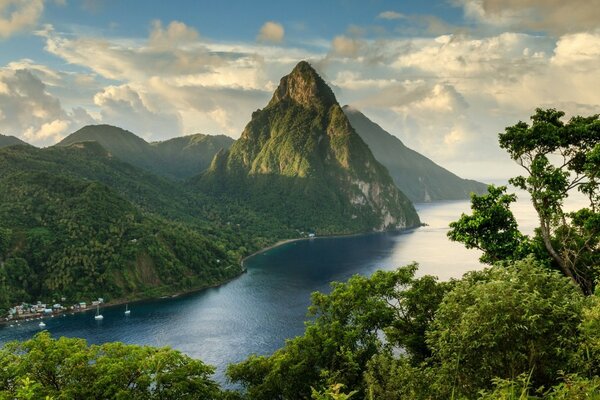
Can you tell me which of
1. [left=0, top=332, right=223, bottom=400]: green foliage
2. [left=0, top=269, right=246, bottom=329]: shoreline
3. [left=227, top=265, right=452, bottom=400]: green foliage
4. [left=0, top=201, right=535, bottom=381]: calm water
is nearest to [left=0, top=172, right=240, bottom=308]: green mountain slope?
[left=0, top=269, right=246, bottom=329]: shoreline

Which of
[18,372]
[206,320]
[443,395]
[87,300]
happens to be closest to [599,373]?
[443,395]

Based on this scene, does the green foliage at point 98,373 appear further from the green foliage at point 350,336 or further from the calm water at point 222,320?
the calm water at point 222,320

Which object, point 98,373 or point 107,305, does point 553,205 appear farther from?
point 107,305

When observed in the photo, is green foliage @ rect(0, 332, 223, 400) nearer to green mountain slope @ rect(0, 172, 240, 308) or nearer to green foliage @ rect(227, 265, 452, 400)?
green foliage @ rect(227, 265, 452, 400)

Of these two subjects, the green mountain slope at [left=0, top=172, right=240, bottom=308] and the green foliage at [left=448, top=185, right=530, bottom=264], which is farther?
the green mountain slope at [left=0, top=172, right=240, bottom=308]

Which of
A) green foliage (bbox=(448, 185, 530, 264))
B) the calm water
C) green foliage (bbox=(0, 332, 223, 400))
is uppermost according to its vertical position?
green foliage (bbox=(448, 185, 530, 264))

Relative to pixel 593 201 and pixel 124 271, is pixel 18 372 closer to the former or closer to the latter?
pixel 593 201

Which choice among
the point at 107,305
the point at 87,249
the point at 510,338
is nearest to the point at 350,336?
the point at 510,338
